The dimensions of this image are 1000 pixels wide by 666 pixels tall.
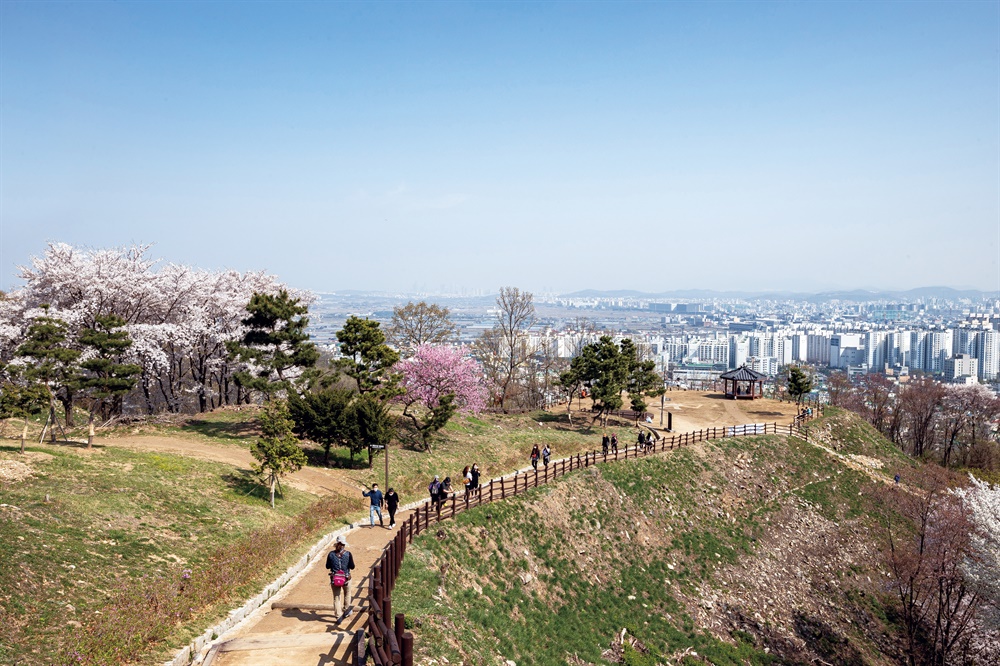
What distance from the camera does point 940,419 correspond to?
67.2 m

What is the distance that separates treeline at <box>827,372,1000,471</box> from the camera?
206 ft

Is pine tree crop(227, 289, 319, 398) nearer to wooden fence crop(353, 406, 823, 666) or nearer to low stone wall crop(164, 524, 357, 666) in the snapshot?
wooden fence crop(353, 406, 823, 666)

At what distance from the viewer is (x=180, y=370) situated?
43531mm

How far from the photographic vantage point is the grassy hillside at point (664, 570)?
65.9 feet

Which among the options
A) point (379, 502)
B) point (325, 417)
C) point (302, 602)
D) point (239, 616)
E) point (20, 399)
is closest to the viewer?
point (239, 616)

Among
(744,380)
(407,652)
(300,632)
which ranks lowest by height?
(744,380)

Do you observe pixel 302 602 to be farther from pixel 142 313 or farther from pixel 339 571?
pixel 142 313

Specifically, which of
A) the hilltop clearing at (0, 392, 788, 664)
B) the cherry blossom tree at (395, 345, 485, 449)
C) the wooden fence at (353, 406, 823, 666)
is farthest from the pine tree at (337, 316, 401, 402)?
the wooden fence at (353, 406, 823, 666)

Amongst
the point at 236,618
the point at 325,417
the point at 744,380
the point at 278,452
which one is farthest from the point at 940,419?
the point at 236,618

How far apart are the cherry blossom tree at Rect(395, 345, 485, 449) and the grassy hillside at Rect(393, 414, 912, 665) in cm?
948

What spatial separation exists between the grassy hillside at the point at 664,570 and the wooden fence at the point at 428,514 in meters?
0.64

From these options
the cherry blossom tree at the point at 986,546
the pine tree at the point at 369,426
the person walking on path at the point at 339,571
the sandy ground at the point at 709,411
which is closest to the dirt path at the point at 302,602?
the person walking on path at the point at 339,571

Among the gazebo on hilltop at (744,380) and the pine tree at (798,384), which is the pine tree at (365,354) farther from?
the pine tree at (798,384)

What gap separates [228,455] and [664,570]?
63.4 ft
